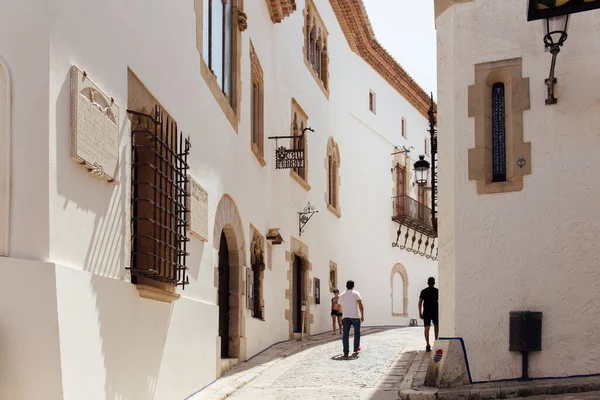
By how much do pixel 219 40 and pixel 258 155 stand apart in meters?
3.11

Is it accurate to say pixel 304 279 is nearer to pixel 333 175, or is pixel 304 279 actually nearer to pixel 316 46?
pixel 333 175

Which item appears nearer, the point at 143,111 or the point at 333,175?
the point at 143,111

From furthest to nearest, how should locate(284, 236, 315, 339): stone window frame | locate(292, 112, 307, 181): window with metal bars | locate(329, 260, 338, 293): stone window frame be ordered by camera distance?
locate(329, 260, 338, 293): stone window frame → locate(292, 112, 307, 181): window with metal bars → locate(284, 236, 315, 339): stone window frame

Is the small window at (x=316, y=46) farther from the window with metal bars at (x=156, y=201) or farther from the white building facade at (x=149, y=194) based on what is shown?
the window with metal bars at (x=156, y=201)

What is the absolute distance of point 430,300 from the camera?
48.3ft

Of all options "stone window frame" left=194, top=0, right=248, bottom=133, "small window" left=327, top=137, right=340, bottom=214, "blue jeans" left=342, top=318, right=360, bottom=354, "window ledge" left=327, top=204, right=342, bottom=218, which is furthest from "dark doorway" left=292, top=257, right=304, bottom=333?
"stone window frame" left=194, top=0, right=248, bottom=133

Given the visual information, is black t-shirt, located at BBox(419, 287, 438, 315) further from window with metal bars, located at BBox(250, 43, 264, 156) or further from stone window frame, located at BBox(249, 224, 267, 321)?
window with metal bars, located at BBox(250, 43, 264, 156)

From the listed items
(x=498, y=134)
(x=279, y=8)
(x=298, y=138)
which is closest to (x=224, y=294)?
(x=498, y=134)

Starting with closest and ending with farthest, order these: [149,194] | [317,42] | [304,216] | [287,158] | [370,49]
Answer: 1. [149,194]
2. [287,158]
3. [304,216]
4. [317,42]
5. [370,49]

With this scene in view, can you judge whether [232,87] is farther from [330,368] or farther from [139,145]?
[139,145]

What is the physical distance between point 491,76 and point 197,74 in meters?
3.59

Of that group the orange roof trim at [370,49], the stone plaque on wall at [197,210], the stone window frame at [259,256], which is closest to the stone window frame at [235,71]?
the stone plaque on wall at [197,210]

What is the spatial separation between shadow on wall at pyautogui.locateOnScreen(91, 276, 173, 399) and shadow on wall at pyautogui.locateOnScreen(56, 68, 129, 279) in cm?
19

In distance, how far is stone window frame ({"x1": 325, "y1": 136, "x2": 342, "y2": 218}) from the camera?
24.2 m
